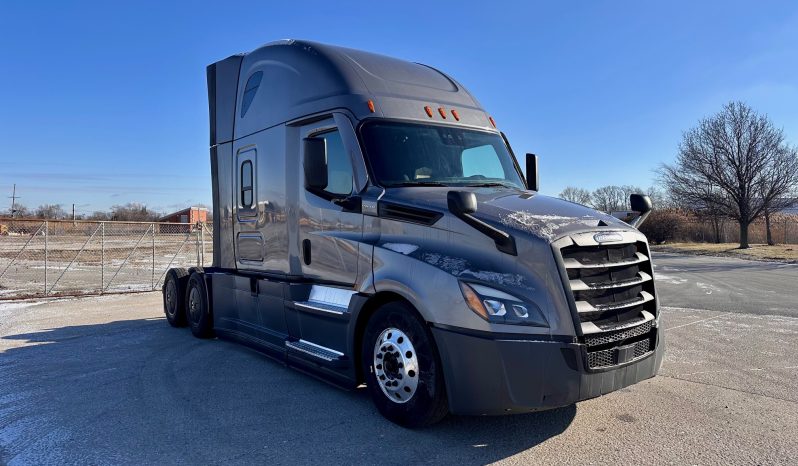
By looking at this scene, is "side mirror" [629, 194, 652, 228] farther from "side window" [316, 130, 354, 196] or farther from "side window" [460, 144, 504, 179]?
"side window" [316, 130, 354, 196]

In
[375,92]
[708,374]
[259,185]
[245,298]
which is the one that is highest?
[375,92]

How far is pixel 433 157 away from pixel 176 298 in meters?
5.66

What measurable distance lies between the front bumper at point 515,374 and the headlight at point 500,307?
0.12 meters

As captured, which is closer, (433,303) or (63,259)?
(433,303)

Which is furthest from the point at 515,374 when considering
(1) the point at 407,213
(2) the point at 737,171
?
(2) the point at 737,171

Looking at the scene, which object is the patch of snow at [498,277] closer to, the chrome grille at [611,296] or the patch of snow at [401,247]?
the chrome grille at [611,296]

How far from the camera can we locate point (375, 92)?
5.46 meters

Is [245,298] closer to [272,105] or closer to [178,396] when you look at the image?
[178,396]

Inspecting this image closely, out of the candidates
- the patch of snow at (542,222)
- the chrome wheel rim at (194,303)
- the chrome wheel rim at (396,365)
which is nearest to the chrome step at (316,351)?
the chrome wheel rim at (396,365)

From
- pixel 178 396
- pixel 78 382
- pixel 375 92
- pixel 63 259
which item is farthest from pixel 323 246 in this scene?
pixel 63 259

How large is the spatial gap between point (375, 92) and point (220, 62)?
3.54 m

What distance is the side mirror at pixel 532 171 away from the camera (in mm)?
6375

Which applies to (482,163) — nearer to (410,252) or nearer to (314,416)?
(410,252)

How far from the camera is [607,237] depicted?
14.0ft
